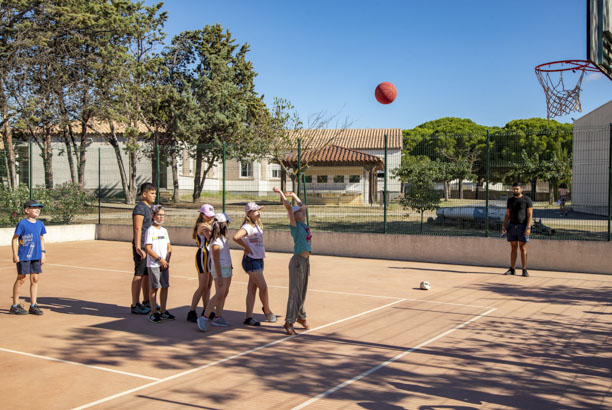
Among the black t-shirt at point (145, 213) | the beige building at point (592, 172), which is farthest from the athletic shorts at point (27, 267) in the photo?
the beige building at point (592, 172)

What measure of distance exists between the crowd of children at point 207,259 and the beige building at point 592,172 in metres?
8.92

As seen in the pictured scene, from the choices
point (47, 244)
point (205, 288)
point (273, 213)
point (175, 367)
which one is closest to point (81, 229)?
point (47, 244)

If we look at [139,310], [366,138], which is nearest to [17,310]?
[139,310]

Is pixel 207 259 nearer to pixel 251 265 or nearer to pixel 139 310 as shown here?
pixel 251 265

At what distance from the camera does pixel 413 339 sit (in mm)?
6691

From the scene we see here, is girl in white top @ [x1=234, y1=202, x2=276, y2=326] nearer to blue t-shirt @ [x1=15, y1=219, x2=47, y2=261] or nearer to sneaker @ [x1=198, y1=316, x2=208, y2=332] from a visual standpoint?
sneaker @ [x1=198, y1=316, x2=208, y2=332]

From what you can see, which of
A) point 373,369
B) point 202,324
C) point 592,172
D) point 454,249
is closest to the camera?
point 373,369

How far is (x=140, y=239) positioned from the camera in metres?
7.61

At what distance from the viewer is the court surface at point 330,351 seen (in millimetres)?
4746

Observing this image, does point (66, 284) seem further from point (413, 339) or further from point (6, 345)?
point (413, 339)

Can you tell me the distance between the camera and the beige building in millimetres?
12602

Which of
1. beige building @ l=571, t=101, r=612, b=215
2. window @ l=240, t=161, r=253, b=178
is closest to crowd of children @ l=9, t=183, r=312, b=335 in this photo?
beige building @ l=571, t=101, r=612, b=215

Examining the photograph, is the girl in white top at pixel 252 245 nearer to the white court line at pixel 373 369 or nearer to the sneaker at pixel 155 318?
the sneaker at pixel 155 318

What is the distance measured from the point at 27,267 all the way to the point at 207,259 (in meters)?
2.68
